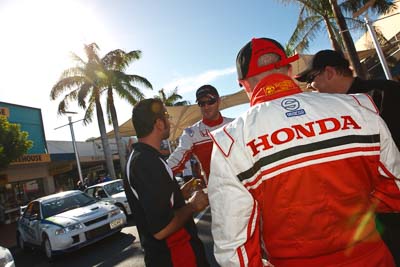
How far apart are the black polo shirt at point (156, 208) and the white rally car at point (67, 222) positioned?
6.45 metres

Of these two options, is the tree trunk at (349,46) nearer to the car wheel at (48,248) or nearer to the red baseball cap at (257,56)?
the car wheel at (48,248)

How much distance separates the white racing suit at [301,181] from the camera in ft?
4.36

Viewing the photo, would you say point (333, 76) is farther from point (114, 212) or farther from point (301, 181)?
point (114, 212)

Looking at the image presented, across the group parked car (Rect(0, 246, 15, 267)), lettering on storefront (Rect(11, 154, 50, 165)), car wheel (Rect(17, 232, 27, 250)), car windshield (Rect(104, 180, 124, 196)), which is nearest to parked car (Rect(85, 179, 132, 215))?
car windshield (Rect(104, 180, 124, 196))

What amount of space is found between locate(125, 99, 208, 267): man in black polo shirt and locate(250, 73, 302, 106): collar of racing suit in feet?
3.19

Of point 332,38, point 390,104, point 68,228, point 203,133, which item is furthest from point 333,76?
point 332,38

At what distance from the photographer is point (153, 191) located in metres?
2.14

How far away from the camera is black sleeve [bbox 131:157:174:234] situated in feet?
6.94

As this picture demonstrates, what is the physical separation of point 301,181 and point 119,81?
2259 centimetres

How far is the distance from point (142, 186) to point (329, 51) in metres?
1.72

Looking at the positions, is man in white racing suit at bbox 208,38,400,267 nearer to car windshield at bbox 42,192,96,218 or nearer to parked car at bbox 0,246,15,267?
parked car at bbox 0,246,15,267

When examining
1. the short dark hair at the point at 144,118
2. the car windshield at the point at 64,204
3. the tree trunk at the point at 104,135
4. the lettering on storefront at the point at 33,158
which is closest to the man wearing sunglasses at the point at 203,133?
the short dark hair at the point at 144,118

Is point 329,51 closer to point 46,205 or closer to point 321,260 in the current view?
point 321,260

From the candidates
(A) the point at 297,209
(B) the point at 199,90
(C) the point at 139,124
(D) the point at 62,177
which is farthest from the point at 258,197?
(D) the point at 62,177
